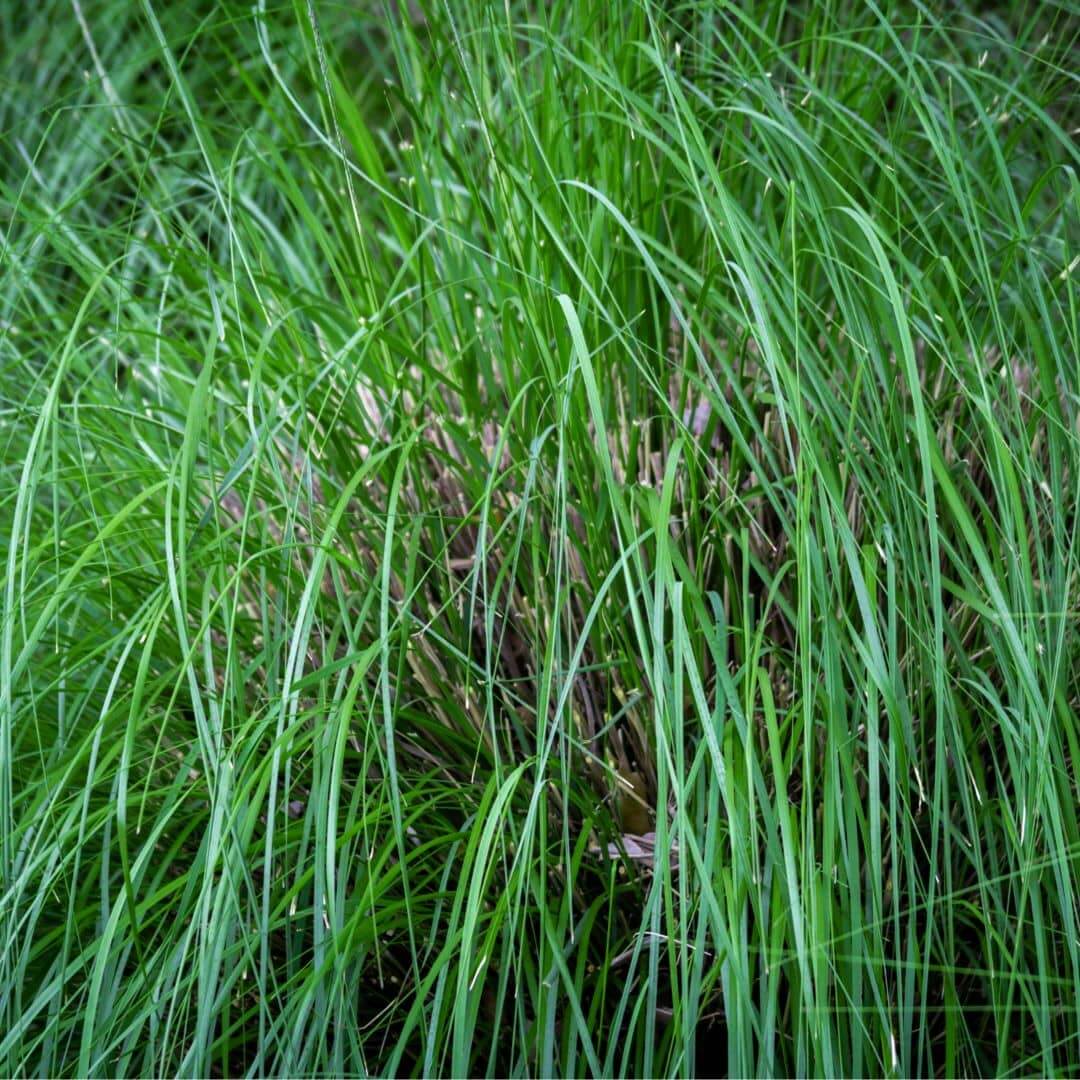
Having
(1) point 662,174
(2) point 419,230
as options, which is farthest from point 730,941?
(2) point 419,230

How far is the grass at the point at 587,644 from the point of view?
99cm

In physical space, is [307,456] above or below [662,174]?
below

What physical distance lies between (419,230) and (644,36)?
0.35 meters

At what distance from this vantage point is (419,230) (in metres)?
1.60

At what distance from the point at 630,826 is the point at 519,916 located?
20 centimetres

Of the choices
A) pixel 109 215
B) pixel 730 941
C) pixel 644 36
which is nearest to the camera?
pixel 730 941

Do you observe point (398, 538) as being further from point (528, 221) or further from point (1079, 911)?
→ point (1079, 911)

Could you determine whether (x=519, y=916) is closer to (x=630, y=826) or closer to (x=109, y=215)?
(x=630, y=826)

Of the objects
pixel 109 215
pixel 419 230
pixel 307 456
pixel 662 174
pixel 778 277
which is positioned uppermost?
pixel 109 215

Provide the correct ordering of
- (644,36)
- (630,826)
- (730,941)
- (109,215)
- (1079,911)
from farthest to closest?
(109,215)
(644,36)
(630,826)
(1079,911)
(730,941)

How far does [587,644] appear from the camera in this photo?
1271 millimetres

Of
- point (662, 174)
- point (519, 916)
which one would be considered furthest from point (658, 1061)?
point (662, 174)

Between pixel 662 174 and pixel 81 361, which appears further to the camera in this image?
pixel 81 361

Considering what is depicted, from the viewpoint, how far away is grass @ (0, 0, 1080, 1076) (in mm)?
985
